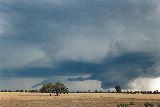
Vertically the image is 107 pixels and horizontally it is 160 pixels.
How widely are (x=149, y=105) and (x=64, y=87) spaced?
102793 millimetres

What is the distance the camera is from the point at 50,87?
183000 mm

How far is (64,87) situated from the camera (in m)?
178

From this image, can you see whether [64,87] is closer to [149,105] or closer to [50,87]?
[50,87]

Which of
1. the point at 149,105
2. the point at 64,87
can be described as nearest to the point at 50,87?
the point at 64,87

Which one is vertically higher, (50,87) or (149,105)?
(50,87)

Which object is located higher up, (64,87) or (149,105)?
(64,87)

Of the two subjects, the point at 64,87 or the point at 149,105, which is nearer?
the point at 149,105

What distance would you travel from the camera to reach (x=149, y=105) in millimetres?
78500

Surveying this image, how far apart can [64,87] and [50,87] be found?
868 cm

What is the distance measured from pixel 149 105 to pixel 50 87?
358 feet

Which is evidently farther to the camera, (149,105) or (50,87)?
(50,87)
